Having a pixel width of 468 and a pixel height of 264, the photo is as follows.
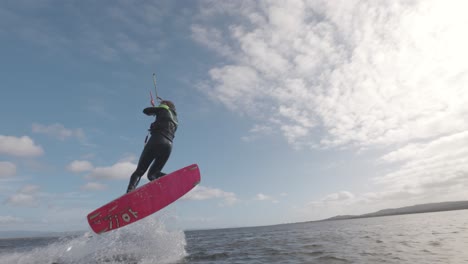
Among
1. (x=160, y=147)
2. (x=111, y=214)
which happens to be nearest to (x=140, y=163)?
(x=160, y=147)

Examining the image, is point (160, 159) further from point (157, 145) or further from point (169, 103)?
point (169, 103)

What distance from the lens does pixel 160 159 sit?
8.75 metres

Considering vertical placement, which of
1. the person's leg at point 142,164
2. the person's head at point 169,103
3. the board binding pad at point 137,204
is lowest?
the board binding pad at point 137,204

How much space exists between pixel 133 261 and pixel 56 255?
7.07 metres

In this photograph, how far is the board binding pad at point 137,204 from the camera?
28.0 feet

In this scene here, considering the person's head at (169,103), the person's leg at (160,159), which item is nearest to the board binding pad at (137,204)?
the person's leg at (160,159)

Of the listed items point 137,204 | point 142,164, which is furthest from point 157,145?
point 137,204

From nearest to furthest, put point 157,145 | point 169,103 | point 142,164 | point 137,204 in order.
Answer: point 157,145
point 142,164
point 137,204
point 169,103

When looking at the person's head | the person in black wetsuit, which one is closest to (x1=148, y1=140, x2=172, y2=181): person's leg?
the person in black wetsuit

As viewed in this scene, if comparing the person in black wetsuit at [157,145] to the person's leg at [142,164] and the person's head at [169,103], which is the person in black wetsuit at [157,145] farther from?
the person's head at [169,103]

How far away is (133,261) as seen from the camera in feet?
45.0

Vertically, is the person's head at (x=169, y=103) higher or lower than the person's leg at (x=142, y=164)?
higher

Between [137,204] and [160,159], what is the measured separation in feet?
5.26

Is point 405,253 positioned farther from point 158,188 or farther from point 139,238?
point 139,238
